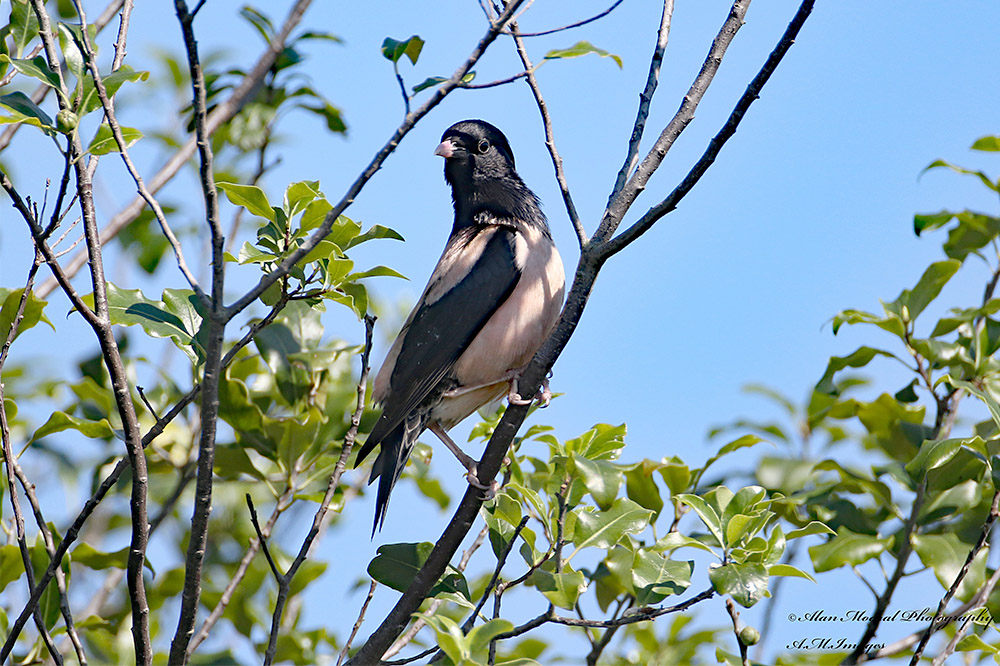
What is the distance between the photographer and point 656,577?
332 cm

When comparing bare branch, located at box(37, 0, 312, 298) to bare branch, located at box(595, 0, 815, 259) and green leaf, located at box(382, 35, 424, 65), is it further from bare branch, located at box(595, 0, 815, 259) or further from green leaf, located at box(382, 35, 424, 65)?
bare branch, located at box(595, 0, 815, 259)

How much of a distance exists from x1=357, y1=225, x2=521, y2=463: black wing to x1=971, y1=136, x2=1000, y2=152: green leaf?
94.1 inches

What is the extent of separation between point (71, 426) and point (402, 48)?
2159 mm

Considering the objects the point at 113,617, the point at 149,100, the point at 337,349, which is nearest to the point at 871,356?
the point at 337,349

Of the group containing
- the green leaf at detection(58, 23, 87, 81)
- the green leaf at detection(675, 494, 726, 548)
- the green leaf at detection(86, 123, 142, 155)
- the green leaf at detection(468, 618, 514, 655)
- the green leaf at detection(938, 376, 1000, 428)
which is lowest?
the green leaf at detection(468, 618, 514, 655)

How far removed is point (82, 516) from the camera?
310cm

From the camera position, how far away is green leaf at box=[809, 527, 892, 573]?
379 centimetres

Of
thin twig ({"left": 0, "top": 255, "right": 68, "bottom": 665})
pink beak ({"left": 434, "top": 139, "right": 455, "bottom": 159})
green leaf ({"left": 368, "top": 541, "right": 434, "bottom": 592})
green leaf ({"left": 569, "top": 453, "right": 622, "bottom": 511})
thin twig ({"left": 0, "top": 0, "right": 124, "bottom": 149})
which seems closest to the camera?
thin twig ({"left": 0, "top": 255, "right": 68, "bottom": 665})

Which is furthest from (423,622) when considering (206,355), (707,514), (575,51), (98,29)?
(98,29)

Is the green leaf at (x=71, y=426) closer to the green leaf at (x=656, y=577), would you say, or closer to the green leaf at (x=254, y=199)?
the green leaf at (x=254, y=199)

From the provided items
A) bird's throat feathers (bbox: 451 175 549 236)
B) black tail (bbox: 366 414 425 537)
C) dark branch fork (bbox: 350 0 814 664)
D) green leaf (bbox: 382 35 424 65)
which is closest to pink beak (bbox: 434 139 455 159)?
bird's throat feathers (bbox: 451 175 549 236)

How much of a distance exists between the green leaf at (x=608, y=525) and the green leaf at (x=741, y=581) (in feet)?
1.16

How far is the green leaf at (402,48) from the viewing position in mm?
2832

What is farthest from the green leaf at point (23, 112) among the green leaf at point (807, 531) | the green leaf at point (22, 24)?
the green leaf at point (807, 531)
